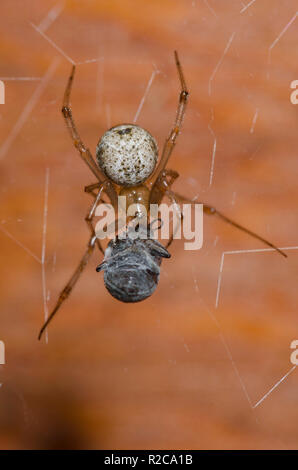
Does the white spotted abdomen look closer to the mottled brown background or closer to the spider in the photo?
the spider

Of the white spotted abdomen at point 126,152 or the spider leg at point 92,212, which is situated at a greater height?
the white spotted abdomen at point 126,152

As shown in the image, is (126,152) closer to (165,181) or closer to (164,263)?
(165,181)

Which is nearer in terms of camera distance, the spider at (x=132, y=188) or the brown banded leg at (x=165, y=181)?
the spider at (x=132, y=188)

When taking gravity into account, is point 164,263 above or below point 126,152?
below

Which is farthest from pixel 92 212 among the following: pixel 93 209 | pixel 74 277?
pixel 74 277

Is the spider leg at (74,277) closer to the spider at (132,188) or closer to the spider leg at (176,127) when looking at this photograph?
the spider at (132,188)

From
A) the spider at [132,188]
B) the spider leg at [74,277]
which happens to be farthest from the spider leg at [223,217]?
the spider leg at [74,277]
